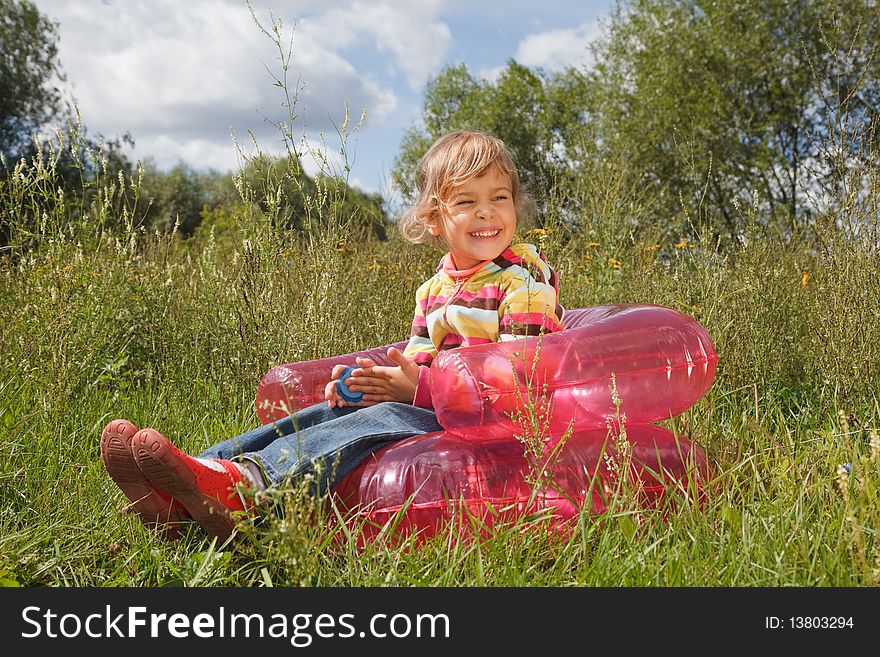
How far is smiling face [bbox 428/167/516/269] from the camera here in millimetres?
2824

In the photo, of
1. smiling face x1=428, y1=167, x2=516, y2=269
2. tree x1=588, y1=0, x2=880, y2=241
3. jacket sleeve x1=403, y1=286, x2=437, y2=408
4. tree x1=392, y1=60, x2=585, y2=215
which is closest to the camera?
smiling face x1=428, y1=167, x2=516, y2=269

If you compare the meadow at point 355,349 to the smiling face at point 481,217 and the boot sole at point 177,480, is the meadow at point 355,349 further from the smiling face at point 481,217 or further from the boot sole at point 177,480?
the smiling face at point 481,217

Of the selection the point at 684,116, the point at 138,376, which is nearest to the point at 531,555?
the point at 138,376

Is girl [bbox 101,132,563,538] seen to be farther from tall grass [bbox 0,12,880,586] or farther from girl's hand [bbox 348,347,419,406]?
tall grass [bbox 0,12,880,586]

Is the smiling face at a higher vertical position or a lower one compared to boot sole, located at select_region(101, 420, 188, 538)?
higher

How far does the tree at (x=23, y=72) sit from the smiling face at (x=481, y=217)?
23.6 m


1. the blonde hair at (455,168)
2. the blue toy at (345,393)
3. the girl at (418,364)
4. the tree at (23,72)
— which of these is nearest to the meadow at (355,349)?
the girl at (418,364)

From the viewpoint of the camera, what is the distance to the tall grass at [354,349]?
2.06m

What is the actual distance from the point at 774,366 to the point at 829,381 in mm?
463

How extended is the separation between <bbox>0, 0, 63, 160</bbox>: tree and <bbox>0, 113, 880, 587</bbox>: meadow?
2108 cm

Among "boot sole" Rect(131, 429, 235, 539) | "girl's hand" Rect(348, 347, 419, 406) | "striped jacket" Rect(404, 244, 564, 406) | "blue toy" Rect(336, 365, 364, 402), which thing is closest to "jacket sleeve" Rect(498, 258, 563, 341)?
"striped jacket" Rect(404, 244, 564, 406)
